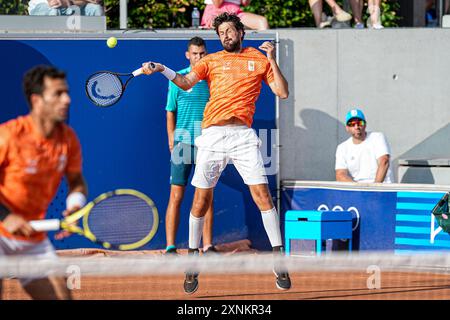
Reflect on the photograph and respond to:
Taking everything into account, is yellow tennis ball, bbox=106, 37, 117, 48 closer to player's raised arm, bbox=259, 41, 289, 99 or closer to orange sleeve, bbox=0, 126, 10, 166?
player's raised arm, bbox=259, 41, 289, 99

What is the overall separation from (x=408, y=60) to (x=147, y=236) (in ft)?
10.9

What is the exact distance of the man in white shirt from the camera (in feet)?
34.7

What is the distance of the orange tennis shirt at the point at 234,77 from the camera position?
8695 millimetres

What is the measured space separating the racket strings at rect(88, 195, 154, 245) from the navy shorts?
1.25 ft

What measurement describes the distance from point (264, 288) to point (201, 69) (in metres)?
1.84

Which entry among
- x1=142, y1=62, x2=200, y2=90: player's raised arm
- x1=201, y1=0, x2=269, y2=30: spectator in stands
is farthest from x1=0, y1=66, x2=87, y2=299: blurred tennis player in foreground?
x1=201, y1=0, x2=269, y2=30: spectator in stands

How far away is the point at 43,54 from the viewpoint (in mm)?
10289

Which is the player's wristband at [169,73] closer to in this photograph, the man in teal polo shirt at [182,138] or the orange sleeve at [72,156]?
the man in teal polo shirt at [182,138]

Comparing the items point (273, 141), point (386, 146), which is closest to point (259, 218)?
point (273, 141)

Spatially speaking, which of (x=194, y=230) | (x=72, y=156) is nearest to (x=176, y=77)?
(x=194, y=230)

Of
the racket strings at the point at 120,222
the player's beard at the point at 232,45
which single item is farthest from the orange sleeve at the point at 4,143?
the racket strings at the point at 120,222

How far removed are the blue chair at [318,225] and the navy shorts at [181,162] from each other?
1056mm

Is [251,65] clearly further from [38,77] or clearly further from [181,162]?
[38,77]
